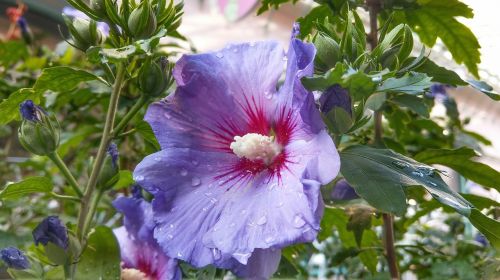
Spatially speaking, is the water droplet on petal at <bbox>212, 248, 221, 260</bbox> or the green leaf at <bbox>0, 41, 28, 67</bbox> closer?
Result: the water droplet on petal at <bbox>212, 248, 221, 260</bbox>

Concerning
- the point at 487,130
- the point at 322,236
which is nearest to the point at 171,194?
the point at 322,236

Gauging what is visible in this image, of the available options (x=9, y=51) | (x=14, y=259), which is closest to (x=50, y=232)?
(x=14, y=259)

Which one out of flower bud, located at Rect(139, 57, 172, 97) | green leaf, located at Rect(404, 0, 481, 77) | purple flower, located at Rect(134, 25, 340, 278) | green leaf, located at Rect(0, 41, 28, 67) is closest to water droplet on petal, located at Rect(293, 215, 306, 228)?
purple flower, located at Rect(134, 25, 340, 278)

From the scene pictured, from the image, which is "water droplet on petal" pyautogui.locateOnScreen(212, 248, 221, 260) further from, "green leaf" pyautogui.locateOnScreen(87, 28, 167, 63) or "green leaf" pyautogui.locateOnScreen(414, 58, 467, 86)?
"green leaf" pyautogui.locateOnScreen(414, 58, 467, 86)

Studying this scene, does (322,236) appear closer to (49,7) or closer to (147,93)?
(147,93)

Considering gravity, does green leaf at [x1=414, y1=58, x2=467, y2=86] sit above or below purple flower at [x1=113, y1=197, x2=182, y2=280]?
above

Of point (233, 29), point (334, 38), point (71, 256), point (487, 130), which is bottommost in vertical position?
point (487, 130)

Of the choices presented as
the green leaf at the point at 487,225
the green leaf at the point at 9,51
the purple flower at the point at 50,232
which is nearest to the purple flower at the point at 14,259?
the purple flower at the point at 50,232

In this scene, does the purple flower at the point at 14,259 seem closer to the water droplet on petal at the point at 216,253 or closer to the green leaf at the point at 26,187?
the green leaf at the point at 26,187
